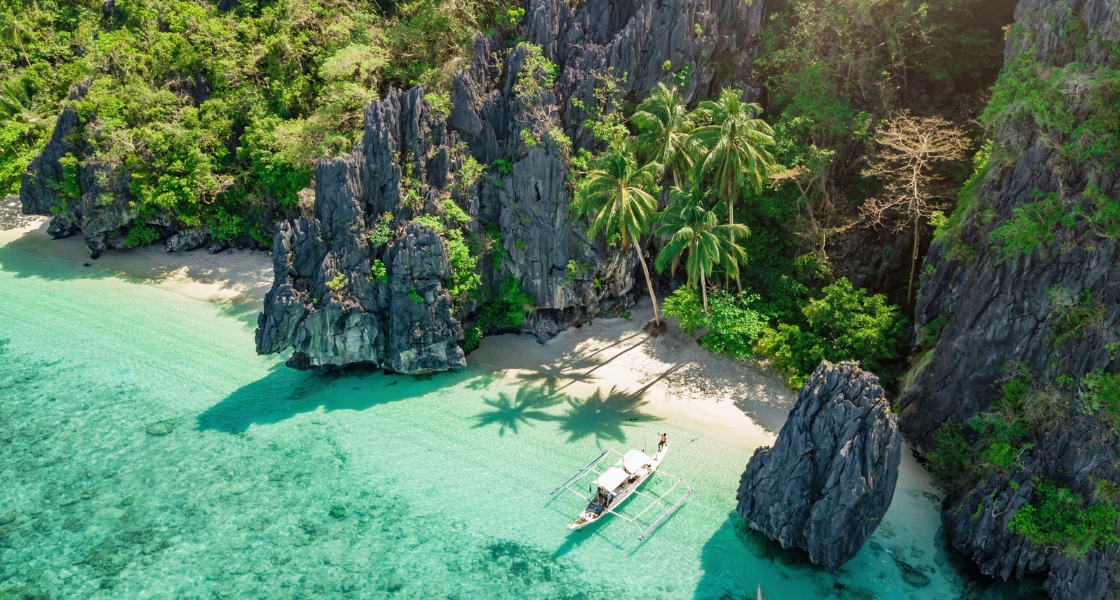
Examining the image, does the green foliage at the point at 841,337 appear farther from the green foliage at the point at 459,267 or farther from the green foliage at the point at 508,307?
the green foliage at the point at 459,267

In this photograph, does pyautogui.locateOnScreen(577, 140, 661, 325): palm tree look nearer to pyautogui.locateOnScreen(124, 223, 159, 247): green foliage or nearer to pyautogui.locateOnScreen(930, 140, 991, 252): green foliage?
pyautogui.locateOnScreen(930, 140, 991, 252): green foliage

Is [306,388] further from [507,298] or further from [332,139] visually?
[332,139]

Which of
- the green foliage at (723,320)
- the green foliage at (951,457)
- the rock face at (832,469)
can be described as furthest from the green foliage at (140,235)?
the green foliage at (951,457)

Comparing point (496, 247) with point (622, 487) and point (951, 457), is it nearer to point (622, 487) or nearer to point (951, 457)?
point (622, 487)

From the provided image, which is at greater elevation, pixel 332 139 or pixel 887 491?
pixel 332 139

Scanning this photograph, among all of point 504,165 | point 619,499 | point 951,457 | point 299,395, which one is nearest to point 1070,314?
point 951,457

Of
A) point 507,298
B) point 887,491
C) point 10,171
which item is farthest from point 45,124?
point 887,491

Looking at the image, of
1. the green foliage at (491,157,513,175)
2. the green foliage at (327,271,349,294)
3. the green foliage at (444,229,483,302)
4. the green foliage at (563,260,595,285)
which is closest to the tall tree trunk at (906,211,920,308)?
the green foliage at (563,260,595,285)
